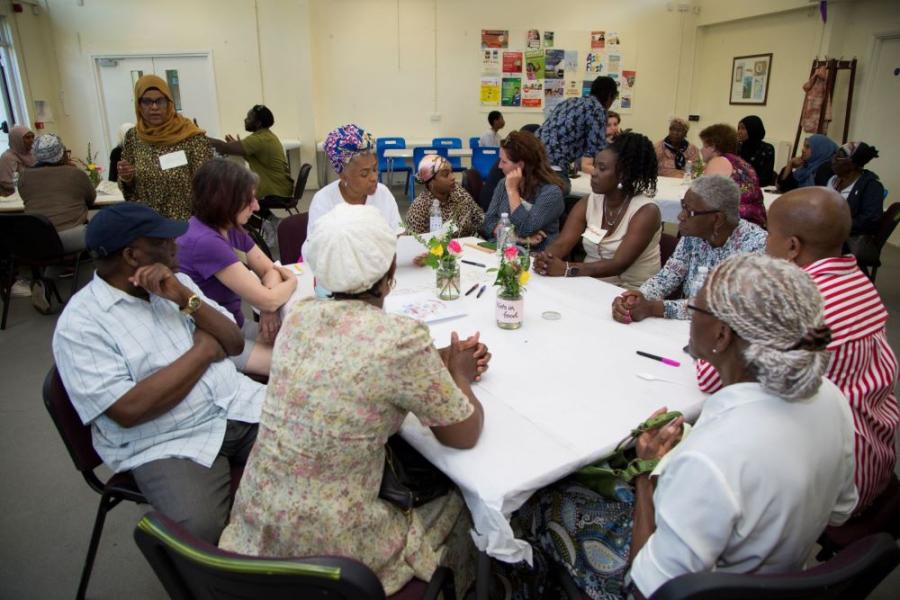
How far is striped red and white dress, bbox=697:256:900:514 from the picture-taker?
4.92 ft

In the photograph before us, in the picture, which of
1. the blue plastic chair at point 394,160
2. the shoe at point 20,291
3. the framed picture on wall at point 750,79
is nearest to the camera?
the shoe at point 20,291

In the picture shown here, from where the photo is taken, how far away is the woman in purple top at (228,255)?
88.9 inches

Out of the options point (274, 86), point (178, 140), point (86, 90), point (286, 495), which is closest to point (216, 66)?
point (274, 86)

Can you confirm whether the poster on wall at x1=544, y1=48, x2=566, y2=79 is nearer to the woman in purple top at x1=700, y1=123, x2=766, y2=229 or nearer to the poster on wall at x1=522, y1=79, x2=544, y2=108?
the poster on wall at x1=522, y1=79, x2=544, y2=108

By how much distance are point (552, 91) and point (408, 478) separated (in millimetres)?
9646

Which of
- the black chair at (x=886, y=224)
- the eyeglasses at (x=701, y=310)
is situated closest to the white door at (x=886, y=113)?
the black chair at (x=886, y=224)

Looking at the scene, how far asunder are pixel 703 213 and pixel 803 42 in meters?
→ 7.53

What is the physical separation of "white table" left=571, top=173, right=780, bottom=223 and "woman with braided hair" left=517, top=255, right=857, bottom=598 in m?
3.53

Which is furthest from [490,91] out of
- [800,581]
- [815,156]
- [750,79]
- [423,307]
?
[800,581]

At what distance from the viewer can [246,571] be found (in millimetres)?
966

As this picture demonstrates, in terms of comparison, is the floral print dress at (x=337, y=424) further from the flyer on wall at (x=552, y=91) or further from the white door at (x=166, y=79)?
the flyer on wall at (x=552, y=91)

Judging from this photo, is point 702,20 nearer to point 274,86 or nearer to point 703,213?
point 274,86

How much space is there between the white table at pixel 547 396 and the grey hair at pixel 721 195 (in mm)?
493

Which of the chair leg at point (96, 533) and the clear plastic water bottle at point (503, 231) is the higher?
the clear plastic water bottle at point (503, 231)
